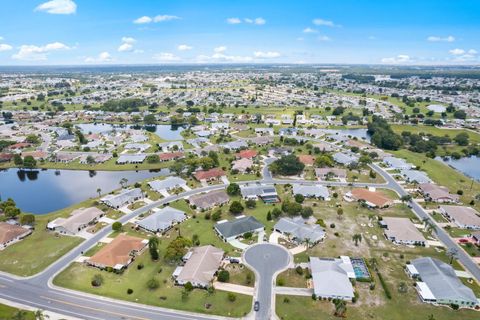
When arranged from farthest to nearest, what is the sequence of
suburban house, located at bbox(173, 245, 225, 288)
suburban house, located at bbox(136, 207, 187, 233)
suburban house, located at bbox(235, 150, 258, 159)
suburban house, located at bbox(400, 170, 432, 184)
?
1. suburban house, located at bbox(235, 150, 258, 159)
2. suburban house, located at bbox(400, 170, 432, 184)
3. suburban house, located at bbox(136, 207, 187, 233)
4. suburban house, located at bbox(173, 245, 225, 288)

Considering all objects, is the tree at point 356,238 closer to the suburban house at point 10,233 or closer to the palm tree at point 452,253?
the palm tree at point 452,253

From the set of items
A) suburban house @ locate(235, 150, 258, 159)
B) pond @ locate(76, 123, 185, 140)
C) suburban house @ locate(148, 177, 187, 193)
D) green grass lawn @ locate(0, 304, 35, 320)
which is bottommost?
green grass lawn @ locate(0, 304, 35, 320)

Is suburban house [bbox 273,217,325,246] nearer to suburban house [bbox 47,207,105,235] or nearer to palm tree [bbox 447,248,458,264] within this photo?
palm tree [bbox 447,248,458,264]

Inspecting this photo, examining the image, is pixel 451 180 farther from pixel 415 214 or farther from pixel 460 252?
pixel 460 252

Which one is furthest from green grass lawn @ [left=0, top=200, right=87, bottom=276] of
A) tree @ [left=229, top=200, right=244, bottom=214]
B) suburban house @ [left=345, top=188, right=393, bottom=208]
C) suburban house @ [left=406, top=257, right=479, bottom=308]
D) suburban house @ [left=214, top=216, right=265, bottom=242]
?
suburban house @ [left=345, top=188, right=393, bottom=208]

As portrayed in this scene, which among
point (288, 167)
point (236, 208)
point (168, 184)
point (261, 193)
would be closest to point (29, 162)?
point (168, 184)

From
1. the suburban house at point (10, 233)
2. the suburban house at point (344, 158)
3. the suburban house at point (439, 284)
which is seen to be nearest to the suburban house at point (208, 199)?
the suburban house at point (10, 233)

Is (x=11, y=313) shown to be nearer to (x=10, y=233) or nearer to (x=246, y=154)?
(x=10, y=233)
